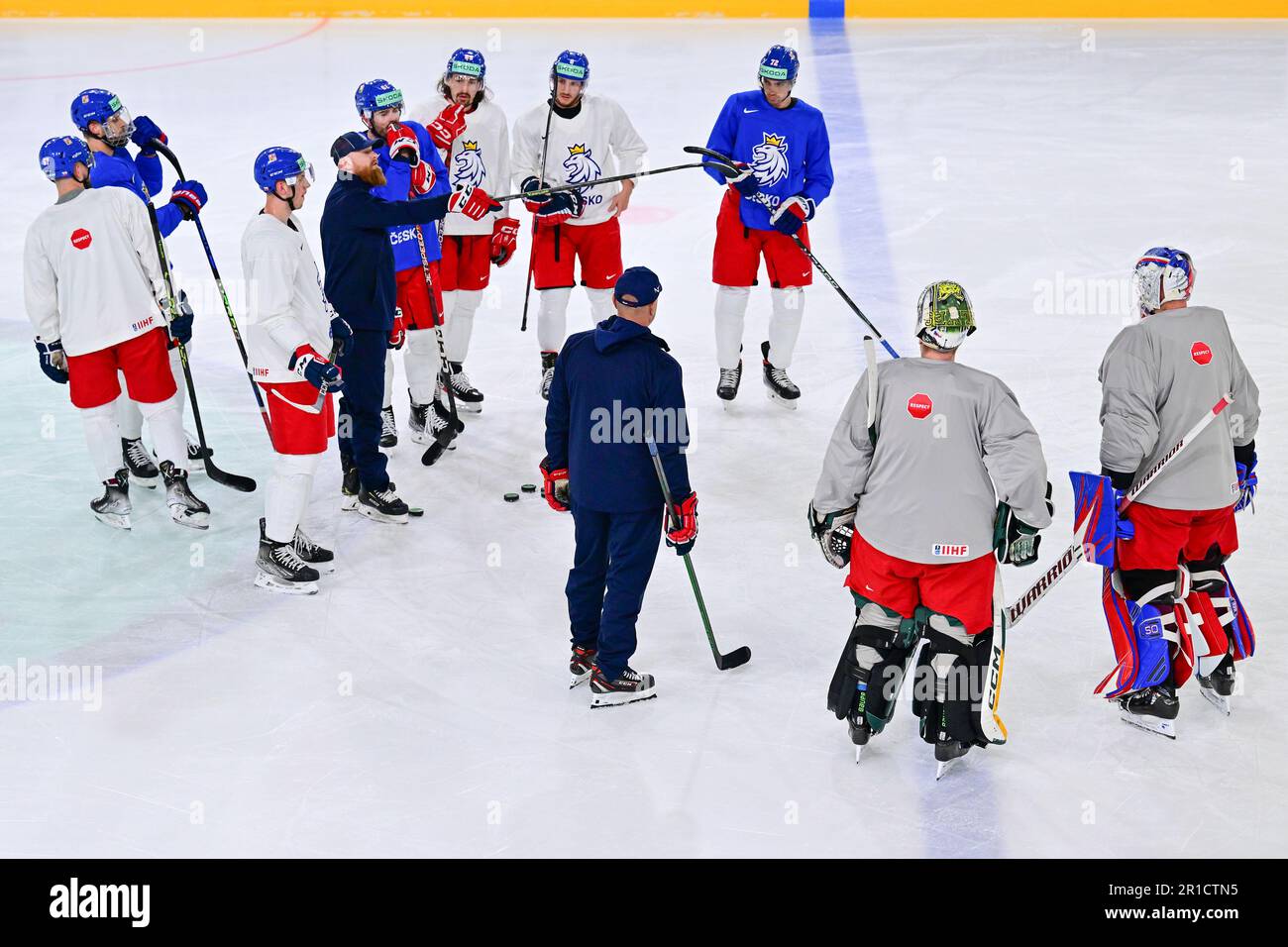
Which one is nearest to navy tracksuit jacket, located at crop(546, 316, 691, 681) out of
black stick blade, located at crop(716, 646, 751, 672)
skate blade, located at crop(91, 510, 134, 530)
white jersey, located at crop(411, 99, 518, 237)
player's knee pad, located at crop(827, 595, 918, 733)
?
black stick blade, located at crop(716, 646, 751, 672)

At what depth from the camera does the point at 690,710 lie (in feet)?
13.8

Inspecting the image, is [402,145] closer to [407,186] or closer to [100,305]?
[407,186]

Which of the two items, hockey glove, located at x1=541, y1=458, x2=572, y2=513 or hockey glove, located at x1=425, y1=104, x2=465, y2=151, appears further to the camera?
hockey glove, located at x1=425, y1=104, x2=465, y2=151

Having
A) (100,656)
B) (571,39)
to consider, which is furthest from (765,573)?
(571,39)

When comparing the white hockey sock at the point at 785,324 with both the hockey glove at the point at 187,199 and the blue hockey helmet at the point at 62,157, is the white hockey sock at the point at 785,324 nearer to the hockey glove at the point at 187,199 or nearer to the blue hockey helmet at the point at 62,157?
the hockey glove at the point at 187,199

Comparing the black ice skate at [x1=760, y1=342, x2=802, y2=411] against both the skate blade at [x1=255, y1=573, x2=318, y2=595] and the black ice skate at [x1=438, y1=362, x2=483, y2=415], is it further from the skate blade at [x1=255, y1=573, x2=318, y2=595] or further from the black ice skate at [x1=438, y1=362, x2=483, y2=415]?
the skate blade at [x1=255, y1=573, x2=318, y2=595]

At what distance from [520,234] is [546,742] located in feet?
17.6

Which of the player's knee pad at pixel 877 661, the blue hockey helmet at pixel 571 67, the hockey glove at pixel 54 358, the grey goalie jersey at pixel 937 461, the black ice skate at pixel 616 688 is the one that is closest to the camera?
the grey goalie jersey at pixel 937 461

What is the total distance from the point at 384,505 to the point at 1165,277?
298 cm

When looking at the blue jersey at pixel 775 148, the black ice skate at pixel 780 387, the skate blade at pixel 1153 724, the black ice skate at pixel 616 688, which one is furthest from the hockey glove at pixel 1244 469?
the blue jersey at pixel 775 148

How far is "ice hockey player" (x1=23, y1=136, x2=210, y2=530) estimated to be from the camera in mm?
5004

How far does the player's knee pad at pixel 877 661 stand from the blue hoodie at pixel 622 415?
65 centimetres

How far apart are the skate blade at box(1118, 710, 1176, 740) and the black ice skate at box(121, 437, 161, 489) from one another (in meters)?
3.86

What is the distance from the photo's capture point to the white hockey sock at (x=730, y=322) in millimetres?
6500
